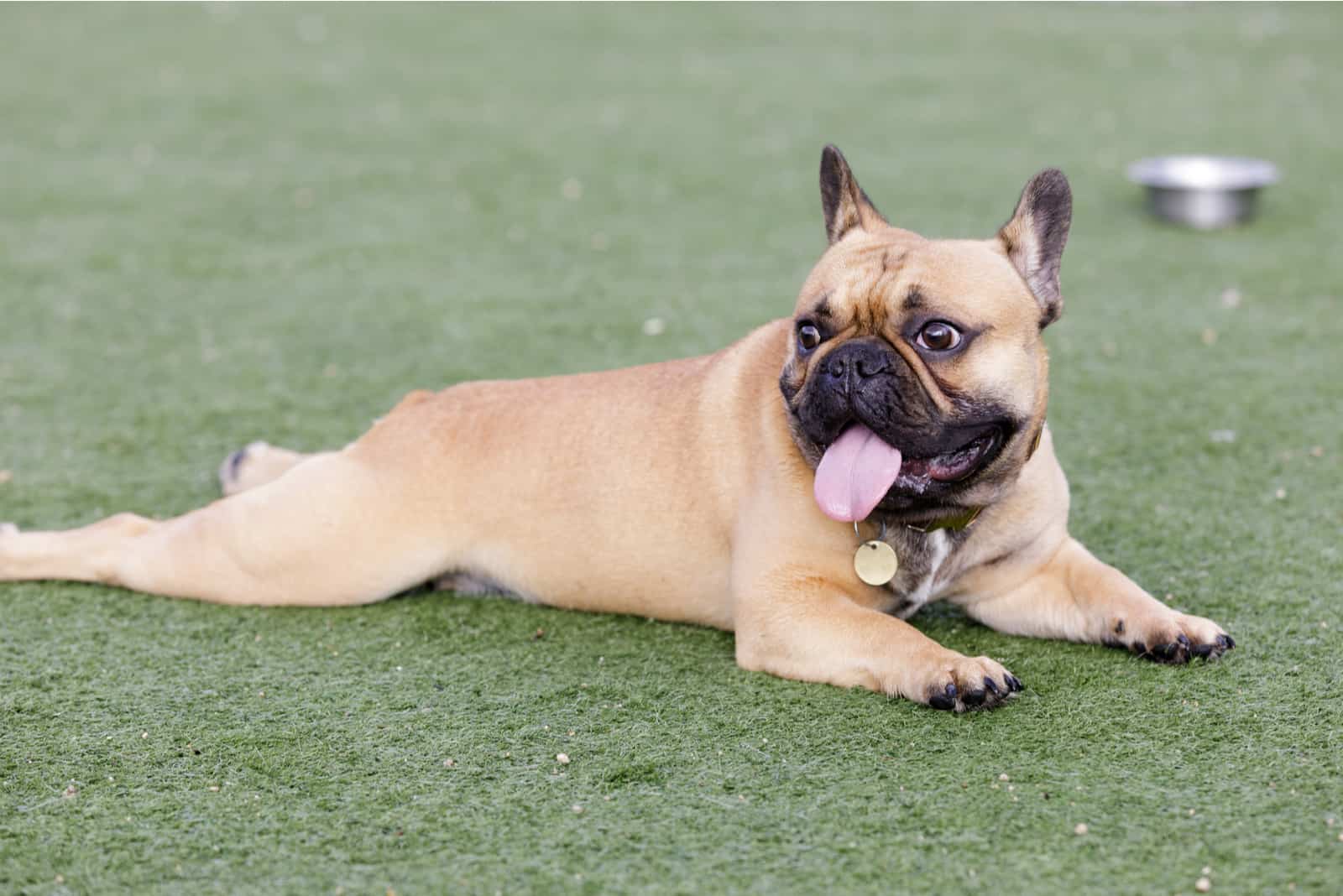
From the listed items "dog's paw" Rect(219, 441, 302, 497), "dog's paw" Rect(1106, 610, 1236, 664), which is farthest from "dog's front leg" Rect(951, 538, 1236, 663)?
"dog's paw" Rect(219, 441, 302, 497)

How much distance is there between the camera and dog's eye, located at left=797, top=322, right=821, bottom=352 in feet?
12.1

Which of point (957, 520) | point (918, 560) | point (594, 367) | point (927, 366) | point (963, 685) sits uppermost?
point (927, 366)

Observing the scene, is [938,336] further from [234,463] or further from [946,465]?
[234,463]

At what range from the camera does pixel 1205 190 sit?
26.3 feet

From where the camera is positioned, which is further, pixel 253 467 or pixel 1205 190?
pixel 1205 190

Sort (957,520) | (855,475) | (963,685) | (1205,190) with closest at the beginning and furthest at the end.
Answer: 1. (963,685)
2. (855,475)
3. (957,520)
4. (1205,190)

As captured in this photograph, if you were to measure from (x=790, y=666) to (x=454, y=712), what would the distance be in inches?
33.9

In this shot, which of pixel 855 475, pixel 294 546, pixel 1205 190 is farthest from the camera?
pixel 1205 190

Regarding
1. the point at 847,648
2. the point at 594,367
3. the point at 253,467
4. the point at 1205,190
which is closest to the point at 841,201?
the point at 847,648

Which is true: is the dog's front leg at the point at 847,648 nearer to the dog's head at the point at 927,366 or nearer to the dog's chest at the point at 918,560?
the dog's chest at the point at 918,560

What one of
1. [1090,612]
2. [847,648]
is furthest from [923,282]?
[1090,612]

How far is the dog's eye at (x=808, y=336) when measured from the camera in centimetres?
369

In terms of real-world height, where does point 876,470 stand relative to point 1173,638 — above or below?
above

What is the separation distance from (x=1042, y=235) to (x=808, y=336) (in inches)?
25.7
